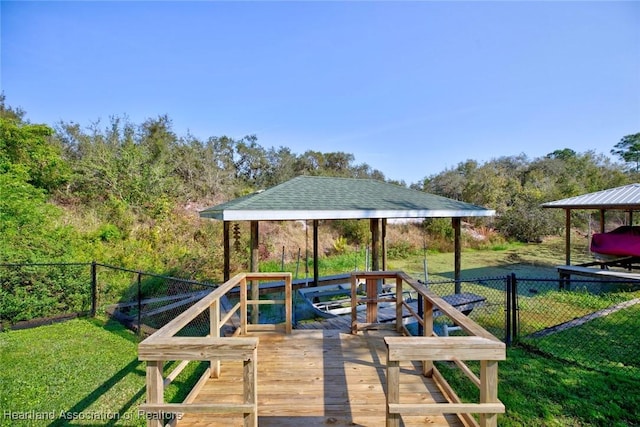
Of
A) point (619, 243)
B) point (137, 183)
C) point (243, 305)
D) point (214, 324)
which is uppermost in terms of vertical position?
point (137, 183)

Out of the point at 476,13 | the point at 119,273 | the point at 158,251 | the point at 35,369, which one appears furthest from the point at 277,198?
the point at 476,13

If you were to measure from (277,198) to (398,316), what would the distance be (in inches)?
111

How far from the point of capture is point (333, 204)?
5.61m

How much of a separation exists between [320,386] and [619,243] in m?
10.5

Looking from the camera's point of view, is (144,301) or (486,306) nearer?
(144,301)

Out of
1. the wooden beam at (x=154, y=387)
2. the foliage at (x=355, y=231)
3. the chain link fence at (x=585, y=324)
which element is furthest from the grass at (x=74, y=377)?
the foliage at (x=355, y=231)

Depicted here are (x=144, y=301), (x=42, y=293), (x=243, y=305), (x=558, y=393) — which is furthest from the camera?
(x=144, y=301)

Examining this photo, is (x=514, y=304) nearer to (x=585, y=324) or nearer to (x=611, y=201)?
(x=585, y=324)

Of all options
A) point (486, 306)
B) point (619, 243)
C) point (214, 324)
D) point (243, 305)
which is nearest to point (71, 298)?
point (243, 305)

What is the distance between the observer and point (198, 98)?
1418cm

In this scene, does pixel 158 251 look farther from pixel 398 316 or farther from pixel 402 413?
pixel 402 413

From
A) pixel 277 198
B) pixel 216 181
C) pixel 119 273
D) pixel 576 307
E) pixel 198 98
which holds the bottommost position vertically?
pixel 576 307

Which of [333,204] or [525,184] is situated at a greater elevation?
[525,184]

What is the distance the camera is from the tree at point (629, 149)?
1196 inches
